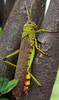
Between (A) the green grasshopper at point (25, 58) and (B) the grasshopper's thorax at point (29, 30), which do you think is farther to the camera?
(B) the grasshopper's thorax at point (29, 30)

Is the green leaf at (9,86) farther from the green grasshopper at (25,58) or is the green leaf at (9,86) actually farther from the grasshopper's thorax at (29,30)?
the grasshopper's thorax at (29,30)

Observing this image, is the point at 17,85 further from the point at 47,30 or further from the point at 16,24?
the point at 16,24

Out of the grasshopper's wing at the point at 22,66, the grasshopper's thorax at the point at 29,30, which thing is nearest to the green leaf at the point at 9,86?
the grasshopper's wing at the point at 22,66

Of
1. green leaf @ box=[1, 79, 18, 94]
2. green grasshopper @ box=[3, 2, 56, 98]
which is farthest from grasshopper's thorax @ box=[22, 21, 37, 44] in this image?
green leaf @ box=[1, 79, 18, 94]

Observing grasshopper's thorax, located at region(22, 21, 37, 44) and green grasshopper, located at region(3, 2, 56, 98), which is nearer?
green grasshopper, located at region(3, 2, 56, 98)

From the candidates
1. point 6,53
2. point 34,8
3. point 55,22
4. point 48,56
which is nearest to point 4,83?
point 6,53

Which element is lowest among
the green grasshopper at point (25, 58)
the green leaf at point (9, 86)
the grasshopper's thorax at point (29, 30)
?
the green leaf at point (9, 86)

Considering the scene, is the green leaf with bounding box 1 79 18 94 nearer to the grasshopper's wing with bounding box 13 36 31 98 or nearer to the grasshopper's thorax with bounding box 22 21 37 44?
the grasshopper's wing with bounding box 13 36 31 98

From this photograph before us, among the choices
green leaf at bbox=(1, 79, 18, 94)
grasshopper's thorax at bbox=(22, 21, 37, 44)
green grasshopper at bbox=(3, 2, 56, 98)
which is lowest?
green leaf at bbox=(1, 79, 18, 94)
